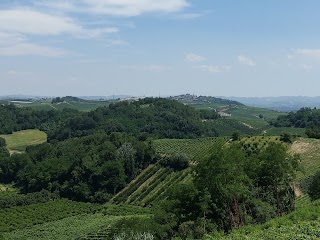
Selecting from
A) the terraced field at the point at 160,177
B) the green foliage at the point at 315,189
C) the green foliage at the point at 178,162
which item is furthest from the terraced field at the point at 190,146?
the green foliage at the point at 315,189

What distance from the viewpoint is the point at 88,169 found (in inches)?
4023

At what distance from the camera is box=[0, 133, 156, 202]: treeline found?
98.2 m

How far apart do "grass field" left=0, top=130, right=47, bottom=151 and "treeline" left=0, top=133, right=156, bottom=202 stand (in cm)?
4553

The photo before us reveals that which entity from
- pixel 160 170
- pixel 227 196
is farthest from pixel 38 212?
pixel 227 196

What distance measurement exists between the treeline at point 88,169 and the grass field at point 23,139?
4553cm

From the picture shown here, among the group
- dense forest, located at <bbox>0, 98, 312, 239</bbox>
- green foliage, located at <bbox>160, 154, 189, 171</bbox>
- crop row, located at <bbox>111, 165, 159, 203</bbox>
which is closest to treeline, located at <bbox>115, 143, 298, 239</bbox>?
dense forest, located at <bbox>0, 98, 312, 239</bbox>

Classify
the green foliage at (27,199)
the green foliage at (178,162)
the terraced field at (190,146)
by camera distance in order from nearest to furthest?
the green foliage at (27,199), the green foliage at (178,162), the terraced field at (190,146)

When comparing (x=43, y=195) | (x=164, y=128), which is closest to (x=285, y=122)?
(x=164, y=128)

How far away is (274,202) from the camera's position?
3903cm

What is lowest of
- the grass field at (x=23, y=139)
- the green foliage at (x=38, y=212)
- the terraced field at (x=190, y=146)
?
the green foliage at (x=38, y=212)

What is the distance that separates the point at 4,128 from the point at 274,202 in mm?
176668

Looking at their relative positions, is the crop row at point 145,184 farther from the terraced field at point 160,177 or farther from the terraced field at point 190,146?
the terraced field at point 190,146

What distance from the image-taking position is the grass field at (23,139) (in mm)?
170000

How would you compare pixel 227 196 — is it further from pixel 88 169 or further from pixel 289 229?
pixel 88 169
